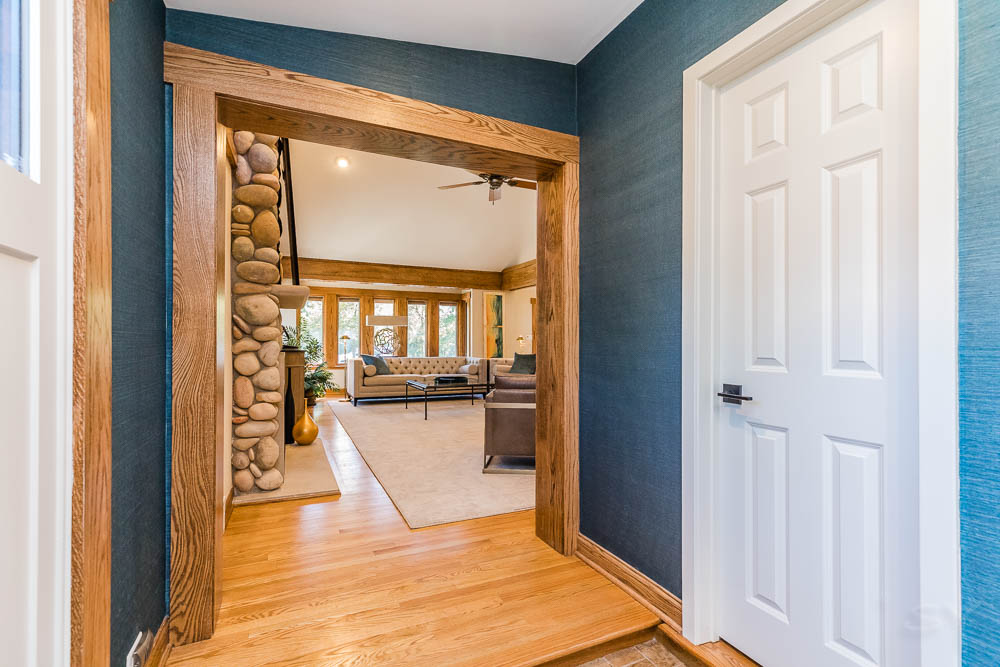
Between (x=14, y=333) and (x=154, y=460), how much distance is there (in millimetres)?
966

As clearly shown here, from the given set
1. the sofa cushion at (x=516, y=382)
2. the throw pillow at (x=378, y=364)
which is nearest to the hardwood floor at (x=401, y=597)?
the sofa cushion at (x=516, y=382)

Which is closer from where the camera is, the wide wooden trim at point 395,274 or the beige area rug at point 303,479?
the beige area rug at point 303,479

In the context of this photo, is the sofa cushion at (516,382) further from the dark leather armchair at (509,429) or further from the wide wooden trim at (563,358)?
the wide wooden trim at (563,358)

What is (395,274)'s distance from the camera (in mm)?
9594

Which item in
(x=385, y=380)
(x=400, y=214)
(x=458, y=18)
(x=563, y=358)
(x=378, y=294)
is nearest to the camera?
(x=458, y=18)

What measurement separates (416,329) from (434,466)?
292 inches

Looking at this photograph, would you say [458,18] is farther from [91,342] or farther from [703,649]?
[703,649]

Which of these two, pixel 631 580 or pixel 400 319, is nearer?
pixel 631 580

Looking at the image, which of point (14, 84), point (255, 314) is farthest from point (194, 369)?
point (255, 314)

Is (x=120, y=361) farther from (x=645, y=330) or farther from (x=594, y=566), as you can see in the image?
(x=594, y=566)

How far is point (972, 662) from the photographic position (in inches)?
40.7

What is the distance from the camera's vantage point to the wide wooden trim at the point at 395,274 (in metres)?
8.92

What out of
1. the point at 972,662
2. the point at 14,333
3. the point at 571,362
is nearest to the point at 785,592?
the point at 972,662

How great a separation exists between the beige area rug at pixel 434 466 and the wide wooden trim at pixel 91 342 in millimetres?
1871
